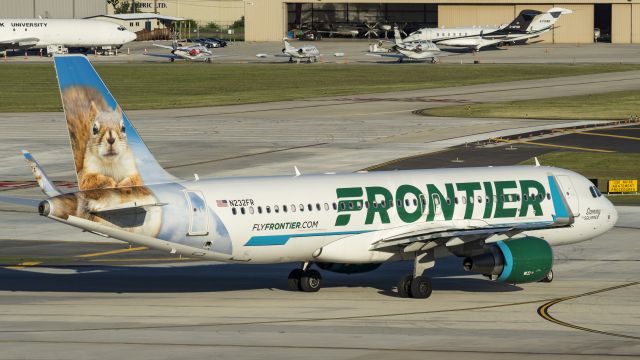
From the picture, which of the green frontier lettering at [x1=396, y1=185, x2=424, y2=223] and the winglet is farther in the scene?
the green frontier lettering at [x1=396, y1=185, x2=424, y2=223]

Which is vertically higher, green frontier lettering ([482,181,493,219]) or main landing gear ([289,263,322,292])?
green frontier lettering ([482,181,493,219])

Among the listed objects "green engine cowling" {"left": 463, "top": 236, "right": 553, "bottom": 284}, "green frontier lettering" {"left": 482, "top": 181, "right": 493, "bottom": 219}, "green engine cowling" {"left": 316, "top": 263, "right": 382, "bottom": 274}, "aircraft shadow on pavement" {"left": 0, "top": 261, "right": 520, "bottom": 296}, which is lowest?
"aircraft shadow on pavement" {"left": 0, "top": 261, "right": 520, "bottom": 296}

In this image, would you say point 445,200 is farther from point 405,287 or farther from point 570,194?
point 570,194

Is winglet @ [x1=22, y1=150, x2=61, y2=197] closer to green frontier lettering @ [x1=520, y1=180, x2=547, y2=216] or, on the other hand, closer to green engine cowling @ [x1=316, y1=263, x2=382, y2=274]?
green engine cowling @ [x1=316, y1=263, x2=382, y2=274]

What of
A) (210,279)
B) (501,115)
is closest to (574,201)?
(210,279)

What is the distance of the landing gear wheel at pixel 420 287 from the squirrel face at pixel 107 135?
35.1ft

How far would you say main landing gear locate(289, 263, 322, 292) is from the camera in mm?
42781

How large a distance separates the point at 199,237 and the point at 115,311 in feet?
11.8

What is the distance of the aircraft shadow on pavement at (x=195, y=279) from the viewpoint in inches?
→ 1729

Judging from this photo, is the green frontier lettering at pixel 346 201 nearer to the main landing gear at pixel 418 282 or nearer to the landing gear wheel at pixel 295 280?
the main landing gear at pixel 418 282

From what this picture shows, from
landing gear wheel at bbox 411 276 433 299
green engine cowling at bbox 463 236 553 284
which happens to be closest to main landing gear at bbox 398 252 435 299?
landing gear wheel at bbox 411 276 433 299

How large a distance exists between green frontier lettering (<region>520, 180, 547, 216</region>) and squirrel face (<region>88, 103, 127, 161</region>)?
14.5 metres

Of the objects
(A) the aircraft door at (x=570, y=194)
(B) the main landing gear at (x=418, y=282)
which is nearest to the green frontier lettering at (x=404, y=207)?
(B) the main landing gear at (x=418, y=282)

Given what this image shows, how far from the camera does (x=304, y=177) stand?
4162 cm
